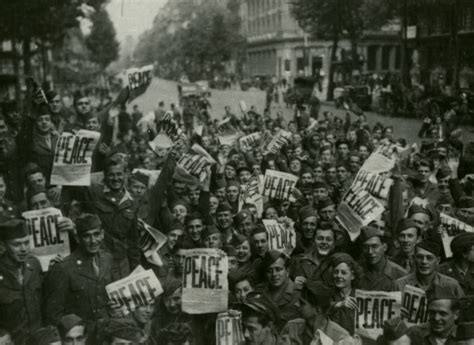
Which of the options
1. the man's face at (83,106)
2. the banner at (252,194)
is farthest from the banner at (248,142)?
the man's face at (83,106)

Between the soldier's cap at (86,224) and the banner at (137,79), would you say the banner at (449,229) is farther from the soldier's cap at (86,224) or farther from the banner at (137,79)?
the banner at (137,79)

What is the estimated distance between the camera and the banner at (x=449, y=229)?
603 centimetres

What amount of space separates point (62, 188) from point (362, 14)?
2026cm

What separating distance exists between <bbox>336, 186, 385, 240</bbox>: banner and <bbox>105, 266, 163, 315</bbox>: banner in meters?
2.38

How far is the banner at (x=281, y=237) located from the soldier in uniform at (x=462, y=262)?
162 centimetres

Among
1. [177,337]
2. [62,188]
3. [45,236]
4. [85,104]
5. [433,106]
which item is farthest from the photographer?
[433,106]

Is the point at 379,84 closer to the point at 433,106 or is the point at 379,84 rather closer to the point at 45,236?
the point at 433,106

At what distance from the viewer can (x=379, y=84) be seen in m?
35.7

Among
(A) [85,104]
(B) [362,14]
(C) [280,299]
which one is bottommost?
(C) [280,299]

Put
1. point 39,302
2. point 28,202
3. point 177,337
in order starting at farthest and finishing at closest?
point 28,202 → point 39,302 → point 177,337

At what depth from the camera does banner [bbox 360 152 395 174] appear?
7.71 m

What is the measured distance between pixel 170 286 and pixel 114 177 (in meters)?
1.69

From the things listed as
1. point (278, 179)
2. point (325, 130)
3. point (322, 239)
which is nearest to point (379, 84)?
point (325, 130)

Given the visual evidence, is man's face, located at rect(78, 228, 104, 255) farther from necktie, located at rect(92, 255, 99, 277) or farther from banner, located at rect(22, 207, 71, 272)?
banner, located at rect(22, 207, 71, 272)
